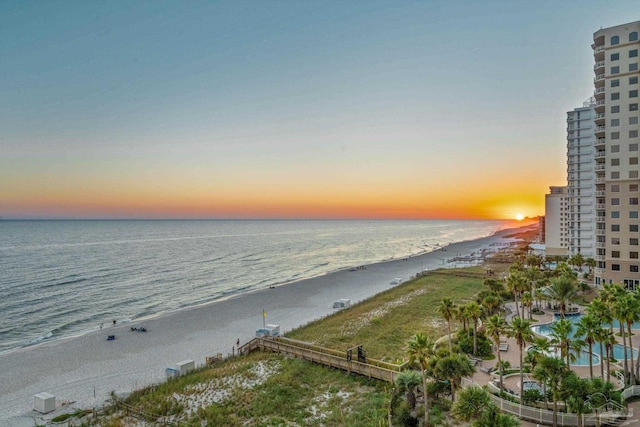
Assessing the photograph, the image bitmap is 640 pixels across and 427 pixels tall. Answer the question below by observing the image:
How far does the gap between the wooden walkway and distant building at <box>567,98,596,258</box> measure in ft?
223

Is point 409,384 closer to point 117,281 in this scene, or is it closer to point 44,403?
point 44,403

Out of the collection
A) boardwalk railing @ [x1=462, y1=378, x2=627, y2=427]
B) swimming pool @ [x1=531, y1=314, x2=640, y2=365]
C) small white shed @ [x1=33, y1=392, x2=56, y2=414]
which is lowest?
small white shed @ [x1=33, y1=392, x2=56, y2=414]

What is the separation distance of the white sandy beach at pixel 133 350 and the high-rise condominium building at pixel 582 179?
46131 millimetres

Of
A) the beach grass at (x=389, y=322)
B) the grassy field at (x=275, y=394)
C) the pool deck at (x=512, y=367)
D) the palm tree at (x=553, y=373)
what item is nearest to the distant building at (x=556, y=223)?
the beach grass at (x=389, y=322)

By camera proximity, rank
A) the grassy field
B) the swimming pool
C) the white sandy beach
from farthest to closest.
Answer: the swimming pool < the white sandy beach < the grassy field

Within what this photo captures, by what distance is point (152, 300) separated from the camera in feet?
203

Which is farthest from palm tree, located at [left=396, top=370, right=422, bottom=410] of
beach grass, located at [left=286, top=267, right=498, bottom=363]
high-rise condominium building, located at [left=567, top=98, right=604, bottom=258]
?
high-rise condominium building, located at [left=567, top=98, right=604, bottom=258]

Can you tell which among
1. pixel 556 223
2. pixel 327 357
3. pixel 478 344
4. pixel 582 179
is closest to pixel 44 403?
pixel 327 357

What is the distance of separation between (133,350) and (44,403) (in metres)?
13.6

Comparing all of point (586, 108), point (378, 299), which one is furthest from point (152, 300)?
point (586, 108)

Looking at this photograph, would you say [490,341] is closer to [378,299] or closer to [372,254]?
[378,299]

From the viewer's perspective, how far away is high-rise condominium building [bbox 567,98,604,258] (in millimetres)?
77625

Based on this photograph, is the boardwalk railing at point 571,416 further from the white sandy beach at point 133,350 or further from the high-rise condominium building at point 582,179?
the high-rise condominium building at point 582,179

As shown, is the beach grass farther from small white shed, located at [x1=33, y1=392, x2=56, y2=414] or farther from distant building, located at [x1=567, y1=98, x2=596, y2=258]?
distant building, located at [x1=567, y1=98, x2=596, y2=258]
